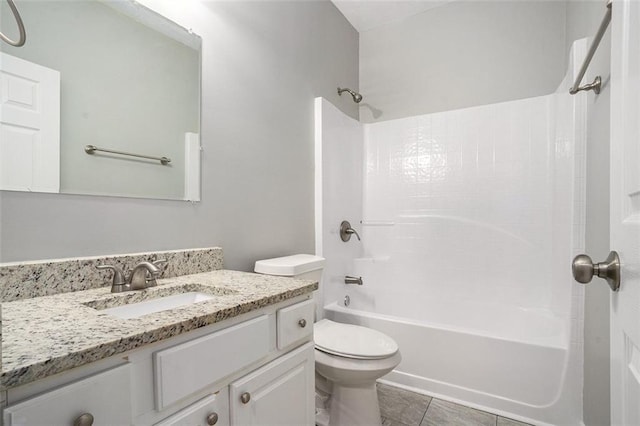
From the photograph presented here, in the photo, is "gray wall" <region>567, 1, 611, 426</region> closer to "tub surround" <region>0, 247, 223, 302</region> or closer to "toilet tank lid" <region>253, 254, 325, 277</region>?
"toilet tank lid" <region>253, 254, 325, 277</region>

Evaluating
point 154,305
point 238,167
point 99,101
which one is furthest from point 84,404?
point 238,167

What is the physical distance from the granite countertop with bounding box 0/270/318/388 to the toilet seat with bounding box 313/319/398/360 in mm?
546

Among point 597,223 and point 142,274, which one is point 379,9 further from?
point 142,274

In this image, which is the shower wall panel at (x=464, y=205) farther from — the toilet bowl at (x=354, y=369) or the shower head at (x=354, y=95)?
the toilet bowl at (x=354, y=369)

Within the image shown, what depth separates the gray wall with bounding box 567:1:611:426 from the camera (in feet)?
4.16

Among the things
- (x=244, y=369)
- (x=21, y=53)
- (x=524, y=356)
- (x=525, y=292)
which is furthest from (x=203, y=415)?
(x=525, y=292)

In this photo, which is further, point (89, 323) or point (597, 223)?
point (597, 223)

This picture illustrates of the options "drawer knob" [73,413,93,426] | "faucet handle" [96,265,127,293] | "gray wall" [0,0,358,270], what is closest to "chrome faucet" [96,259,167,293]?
"faucet handle" [96,265,127,293]

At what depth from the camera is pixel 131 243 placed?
44.3 inches

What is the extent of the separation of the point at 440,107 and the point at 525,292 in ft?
5.08

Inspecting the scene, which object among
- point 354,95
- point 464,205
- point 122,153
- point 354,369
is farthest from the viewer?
point 354,95

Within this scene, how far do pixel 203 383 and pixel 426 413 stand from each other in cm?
151

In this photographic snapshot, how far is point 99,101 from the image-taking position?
→ 1044 millimetres

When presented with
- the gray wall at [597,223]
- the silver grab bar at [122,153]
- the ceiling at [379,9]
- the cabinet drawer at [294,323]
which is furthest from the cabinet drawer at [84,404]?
the ceiling at [379,9]
